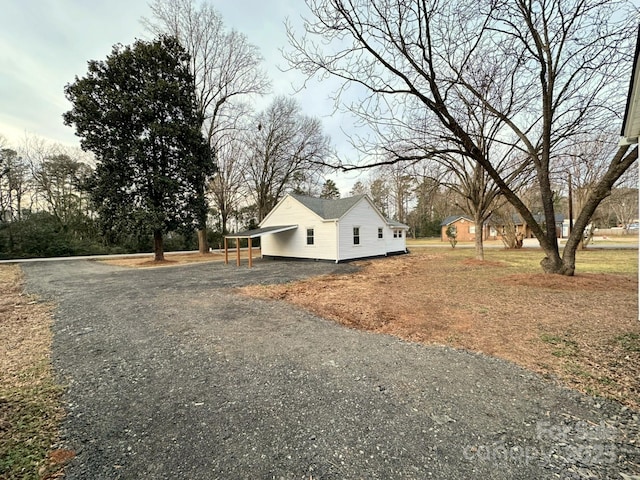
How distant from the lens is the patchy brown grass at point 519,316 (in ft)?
10.1

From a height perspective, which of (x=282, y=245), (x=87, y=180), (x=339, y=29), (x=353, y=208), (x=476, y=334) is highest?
(x=339, y=29)

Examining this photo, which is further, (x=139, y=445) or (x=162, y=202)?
(x=162, y=202)

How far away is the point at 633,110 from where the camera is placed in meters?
4.04

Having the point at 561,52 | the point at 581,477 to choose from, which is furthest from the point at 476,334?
the point at 561,52

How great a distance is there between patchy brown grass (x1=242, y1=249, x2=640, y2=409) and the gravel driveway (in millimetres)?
508

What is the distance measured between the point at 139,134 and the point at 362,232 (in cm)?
1468

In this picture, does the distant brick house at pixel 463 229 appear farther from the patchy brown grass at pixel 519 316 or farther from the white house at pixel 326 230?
the patchy brown grass at pixel 519 316

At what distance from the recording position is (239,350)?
3.64m

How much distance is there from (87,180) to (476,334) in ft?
64.7

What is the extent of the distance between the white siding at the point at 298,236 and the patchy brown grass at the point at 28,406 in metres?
12.0

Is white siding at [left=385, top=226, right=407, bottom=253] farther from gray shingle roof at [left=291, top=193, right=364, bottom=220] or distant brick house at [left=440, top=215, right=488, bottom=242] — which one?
distant brick house at [left=440, top=215, right=488, bottom=242]

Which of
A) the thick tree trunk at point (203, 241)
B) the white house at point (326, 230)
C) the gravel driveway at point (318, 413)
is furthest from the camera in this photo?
the thick tree trunk at point (203, 241)

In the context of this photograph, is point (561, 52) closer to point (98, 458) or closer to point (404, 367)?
point (404, 367)

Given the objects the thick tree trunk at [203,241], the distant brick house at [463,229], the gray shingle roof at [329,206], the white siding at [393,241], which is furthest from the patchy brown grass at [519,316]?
the distant brick house at [463,229]
